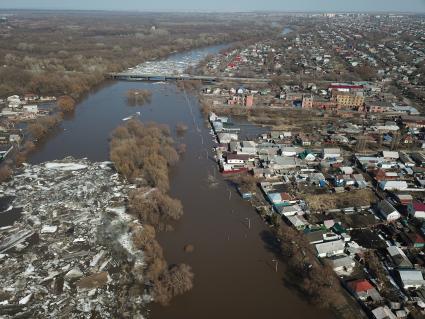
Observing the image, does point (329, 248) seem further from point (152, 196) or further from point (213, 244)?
point (152, 196)

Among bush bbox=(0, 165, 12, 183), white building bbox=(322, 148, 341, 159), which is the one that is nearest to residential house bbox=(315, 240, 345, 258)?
white building bbox=(322, 148, 341, 159)

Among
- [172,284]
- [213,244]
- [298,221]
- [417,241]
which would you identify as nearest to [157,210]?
[213,244]

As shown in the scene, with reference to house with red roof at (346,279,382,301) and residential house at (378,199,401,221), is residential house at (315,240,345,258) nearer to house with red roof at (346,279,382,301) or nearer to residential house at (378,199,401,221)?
house with red roof at (346,279,382,301)

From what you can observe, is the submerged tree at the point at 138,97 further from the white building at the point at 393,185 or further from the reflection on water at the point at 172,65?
the white building at the point at 393,185

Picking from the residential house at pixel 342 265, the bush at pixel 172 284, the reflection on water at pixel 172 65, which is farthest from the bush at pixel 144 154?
the reflection on water at pixel 172 65

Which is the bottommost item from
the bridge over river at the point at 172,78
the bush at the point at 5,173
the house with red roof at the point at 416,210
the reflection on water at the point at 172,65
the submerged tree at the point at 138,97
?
the house with red roof at the point at 416,210

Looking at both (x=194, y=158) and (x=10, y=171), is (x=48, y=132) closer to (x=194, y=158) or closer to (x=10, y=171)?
(x=10, y=171)

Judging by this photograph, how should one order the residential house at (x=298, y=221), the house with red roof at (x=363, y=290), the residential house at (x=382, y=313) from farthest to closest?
the residential house at (x=298, y=221)
the house with red roof at (x=363, y=290)
the residential house at (x=382, y=313)
